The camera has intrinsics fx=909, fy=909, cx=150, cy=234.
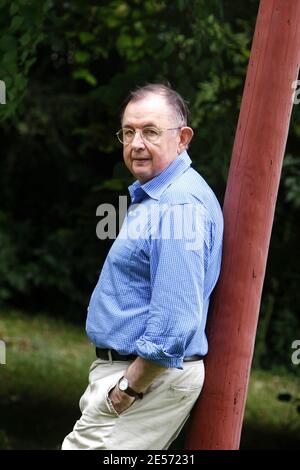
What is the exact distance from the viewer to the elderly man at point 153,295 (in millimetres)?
2693

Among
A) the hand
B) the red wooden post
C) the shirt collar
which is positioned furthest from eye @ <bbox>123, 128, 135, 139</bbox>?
the hand

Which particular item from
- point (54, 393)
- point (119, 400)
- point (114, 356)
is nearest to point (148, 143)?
point (114, 356)

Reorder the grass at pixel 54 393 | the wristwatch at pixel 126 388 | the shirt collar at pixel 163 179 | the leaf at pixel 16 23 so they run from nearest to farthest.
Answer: the wristwatch at pixel 126 388
the shirt collar at pixel 163 179
the leaf at pixel 16 23
the grass at pixel 54 393

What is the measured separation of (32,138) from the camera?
10.8m

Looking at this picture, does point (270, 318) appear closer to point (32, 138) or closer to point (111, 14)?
point (32, 138)

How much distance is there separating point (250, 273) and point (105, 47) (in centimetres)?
408

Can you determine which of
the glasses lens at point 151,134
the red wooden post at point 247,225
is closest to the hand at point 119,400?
the red wooden post at point 247,225

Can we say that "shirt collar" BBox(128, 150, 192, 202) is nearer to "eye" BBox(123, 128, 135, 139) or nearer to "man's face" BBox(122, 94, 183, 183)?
"man's face" BBox(122, 94, 183, 183)

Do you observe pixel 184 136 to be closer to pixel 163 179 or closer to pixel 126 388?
pixel 163 179

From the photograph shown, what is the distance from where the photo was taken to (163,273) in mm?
2691

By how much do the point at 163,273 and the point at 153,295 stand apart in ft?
0.25

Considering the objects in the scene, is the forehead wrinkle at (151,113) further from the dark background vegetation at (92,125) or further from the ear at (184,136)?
the dark background vegetation at (92,125)

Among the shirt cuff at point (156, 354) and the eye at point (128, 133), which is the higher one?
the eye at point (128, 133)
